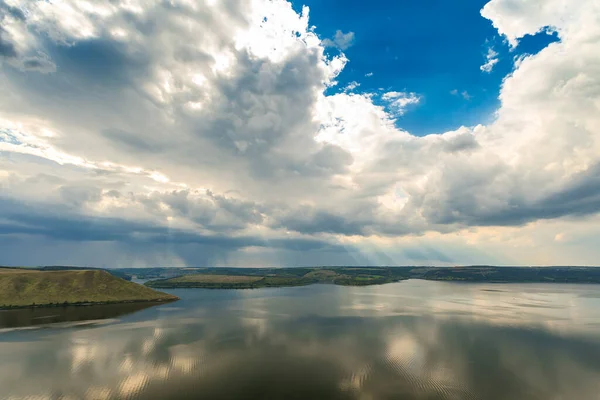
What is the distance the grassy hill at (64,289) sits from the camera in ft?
401

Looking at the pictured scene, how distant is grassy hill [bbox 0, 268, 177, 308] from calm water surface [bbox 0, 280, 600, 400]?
95.3 ft

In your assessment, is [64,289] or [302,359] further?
[64,289]

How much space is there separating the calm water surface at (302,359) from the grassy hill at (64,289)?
29043 mm

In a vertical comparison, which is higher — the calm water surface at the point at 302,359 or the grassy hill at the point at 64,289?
the grassy hill at the point at 64,289

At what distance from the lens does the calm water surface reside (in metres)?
43.4

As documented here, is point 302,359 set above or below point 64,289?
below

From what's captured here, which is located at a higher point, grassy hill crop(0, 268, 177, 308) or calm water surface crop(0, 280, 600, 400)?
grassy hill crop(0, 268, 177, 308)

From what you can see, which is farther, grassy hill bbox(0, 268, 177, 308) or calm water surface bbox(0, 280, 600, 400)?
grassy hill bbox(0, 268, 177, 308)

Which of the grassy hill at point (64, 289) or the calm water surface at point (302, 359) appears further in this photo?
the grassy hill at point (64, 289)

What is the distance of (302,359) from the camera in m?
57.7

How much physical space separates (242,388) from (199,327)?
5365cm

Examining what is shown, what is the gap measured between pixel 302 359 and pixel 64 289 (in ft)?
437

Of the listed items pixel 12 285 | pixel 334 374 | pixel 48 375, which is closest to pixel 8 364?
pixel 48 375

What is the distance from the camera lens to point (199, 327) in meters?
90.3
